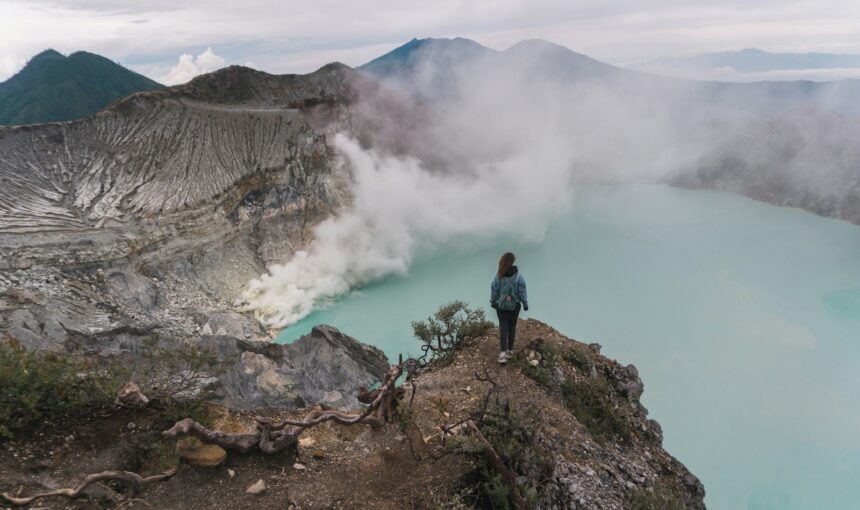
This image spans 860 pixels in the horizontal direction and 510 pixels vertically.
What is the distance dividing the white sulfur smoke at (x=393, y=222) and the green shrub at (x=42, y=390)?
63.7 feet

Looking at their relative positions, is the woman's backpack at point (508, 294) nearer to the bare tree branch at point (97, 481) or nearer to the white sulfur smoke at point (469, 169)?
the bare tree branch at point (97, 481)

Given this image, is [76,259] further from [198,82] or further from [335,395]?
[198,82]

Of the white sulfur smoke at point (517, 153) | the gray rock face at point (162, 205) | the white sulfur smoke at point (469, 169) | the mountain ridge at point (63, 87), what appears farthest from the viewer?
the mountain ridge at point (63, 87)

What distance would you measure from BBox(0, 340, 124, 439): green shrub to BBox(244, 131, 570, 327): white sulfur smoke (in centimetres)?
1941

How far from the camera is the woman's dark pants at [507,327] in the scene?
7.27 metres

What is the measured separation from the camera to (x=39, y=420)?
15.0ft

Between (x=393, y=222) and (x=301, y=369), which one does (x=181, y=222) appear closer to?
(x=301, y=369)

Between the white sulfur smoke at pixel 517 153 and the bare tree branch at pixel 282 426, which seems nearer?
the bare tree branch at pixel 282 426

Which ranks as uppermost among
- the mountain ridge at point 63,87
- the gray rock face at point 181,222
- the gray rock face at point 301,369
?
the mountain ridge at point 63,87

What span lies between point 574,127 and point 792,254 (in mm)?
39671

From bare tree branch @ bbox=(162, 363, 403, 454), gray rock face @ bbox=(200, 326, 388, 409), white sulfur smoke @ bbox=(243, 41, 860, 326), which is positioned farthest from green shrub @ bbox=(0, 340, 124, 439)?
white sulfur smoke @ bbox=(243, 41, 860, 326)

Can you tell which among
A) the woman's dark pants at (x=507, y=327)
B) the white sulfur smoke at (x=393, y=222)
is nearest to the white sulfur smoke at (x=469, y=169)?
the white sulfur smoke at (x=393, y=222)

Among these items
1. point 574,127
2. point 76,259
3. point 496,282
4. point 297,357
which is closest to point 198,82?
point 76,259

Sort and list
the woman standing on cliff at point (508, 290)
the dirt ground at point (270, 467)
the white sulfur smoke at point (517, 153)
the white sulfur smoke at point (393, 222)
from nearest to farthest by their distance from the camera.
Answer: the dirt ground at point (270, 467) → the woman standing on cliff at point (508, 290) → the white sulfur smoke at point (393, 222) → the white sulfur smoke at point (517, 153)
